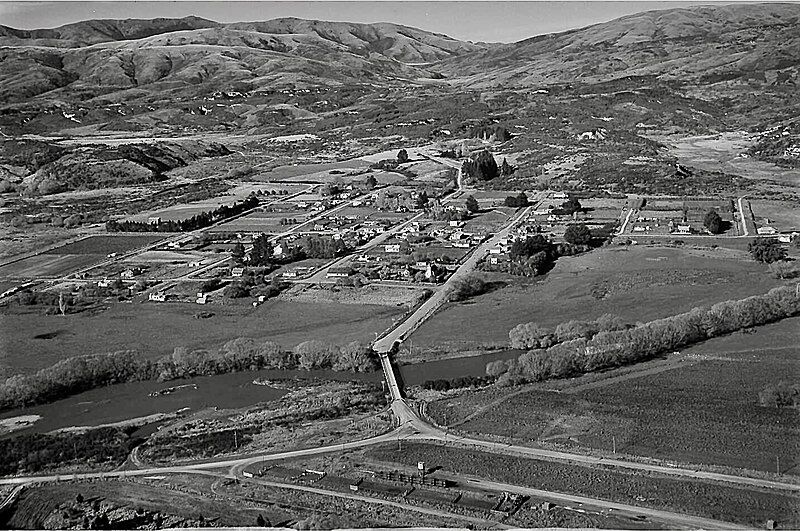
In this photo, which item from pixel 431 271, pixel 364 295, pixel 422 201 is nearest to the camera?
pixel 364 295

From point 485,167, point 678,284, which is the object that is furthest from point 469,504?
point 485,167

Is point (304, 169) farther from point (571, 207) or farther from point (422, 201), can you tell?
point (571, 207)

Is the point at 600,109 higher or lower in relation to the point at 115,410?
higher

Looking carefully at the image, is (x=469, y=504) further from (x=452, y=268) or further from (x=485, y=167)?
(x=485, y=167)

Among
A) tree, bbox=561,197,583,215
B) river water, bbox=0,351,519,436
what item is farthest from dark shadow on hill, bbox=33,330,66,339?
tree, bbox=561,197,583,215

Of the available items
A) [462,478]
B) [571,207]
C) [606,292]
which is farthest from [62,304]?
[571,207]

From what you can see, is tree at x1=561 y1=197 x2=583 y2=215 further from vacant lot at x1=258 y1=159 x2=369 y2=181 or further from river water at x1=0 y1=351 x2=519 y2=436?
vacant lot at x1=258 y1=159 x2=369 y2=181
